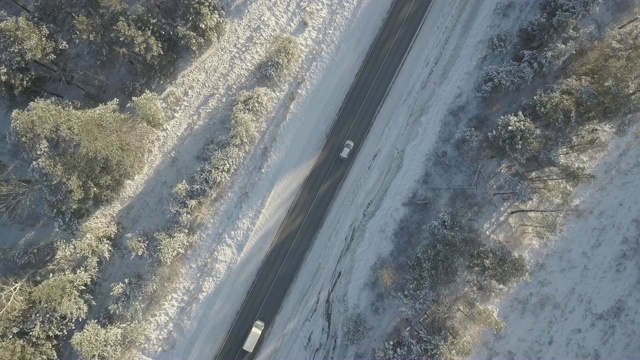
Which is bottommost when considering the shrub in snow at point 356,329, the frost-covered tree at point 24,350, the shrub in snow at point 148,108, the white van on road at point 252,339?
the frost-covered tree at point 24,350

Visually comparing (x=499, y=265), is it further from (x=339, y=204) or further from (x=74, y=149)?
(x=74, y=149)

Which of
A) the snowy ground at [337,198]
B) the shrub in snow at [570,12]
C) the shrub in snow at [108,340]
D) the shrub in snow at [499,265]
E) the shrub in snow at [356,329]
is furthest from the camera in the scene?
the snowy ground at [337,198]

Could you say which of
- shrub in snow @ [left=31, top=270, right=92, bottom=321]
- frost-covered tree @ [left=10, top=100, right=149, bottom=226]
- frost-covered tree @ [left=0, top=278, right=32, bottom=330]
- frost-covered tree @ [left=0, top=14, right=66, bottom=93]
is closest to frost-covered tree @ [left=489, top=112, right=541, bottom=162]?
frost-covered tree @ [left=10, top=100, right=149, bottom=226]

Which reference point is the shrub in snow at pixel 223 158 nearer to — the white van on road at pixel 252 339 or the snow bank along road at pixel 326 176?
the snow bank along road at pixel 326 176

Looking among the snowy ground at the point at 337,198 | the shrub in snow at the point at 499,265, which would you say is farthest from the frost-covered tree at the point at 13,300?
the shrub in snow at the point at 499,265

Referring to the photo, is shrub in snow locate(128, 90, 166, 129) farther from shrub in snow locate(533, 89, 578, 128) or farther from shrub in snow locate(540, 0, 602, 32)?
shrub in snow locate(540, 0, 602, 32)

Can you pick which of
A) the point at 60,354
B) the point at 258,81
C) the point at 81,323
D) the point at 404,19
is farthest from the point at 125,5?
the point at 60,354

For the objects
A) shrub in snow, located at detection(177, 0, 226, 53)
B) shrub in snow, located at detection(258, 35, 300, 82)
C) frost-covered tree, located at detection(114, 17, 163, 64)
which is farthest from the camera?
shrub in snow, located at detection(258, 35, 300, 82)
